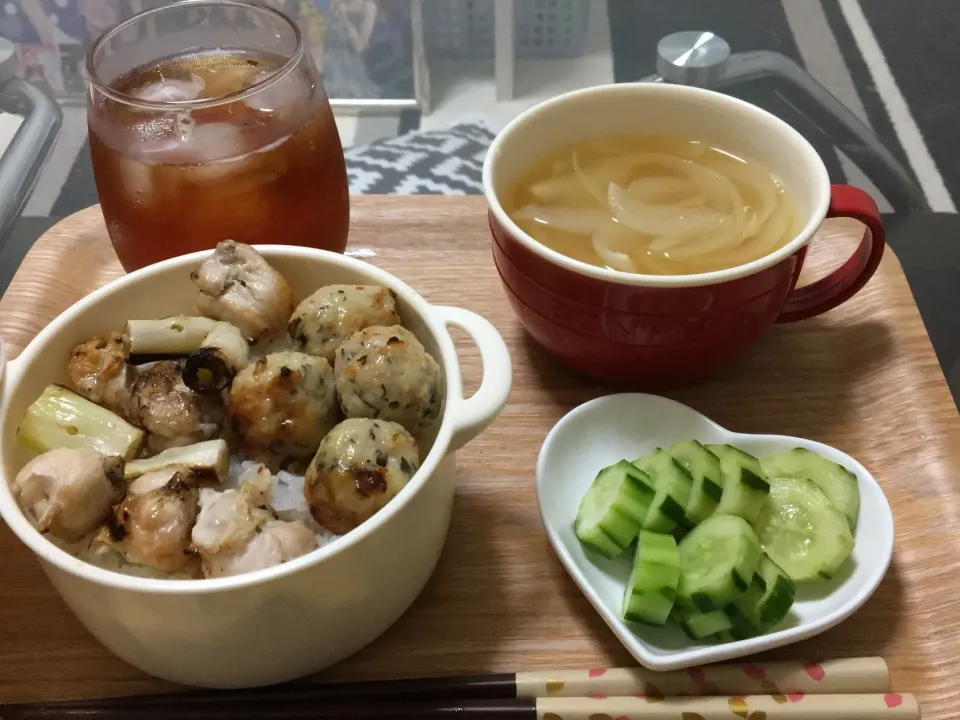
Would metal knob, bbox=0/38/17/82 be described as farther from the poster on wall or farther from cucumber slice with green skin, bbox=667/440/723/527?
cucumber slice with green skin, bbox=667/440/723/527

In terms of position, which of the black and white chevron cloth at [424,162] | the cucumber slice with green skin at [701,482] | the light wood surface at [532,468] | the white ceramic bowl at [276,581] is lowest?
the black and white chevron cloth at [424,162]

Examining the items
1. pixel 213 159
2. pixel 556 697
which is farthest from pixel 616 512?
pixel 213 159

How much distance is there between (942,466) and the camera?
81 cm

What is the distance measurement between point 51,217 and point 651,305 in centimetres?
111

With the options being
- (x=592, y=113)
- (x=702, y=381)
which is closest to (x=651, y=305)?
(x=702, y=381)

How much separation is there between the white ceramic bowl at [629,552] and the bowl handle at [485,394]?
136 mm

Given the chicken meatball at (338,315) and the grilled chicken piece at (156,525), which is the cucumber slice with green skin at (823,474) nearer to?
the chicken meatball at (338,315)

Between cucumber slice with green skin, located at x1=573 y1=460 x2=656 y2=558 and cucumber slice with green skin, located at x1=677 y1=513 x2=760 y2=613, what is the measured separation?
4cm

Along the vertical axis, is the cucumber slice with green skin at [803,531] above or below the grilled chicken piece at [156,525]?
below

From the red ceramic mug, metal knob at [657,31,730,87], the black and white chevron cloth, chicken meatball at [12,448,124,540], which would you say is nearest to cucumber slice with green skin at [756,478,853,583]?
the red ceramic mug

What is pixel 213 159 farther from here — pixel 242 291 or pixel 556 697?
pixel 556 697

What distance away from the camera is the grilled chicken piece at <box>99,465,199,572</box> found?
599mm

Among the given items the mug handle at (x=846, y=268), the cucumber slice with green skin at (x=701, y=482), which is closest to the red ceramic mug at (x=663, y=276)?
the mug handle at (x=846, y=268)

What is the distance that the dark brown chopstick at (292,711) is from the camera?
625mm
